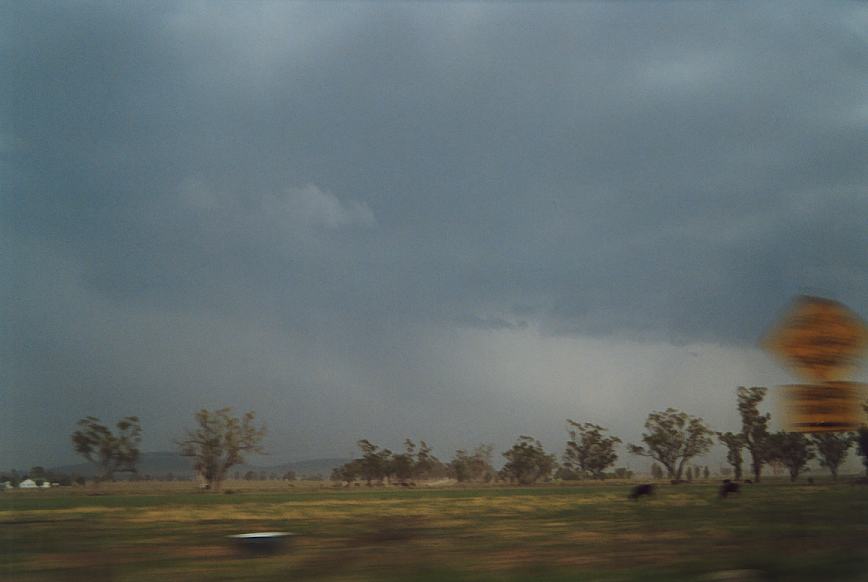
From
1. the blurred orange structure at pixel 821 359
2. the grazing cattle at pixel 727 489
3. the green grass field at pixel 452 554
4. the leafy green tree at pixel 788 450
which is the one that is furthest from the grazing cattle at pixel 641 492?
the leafy green tree at pixel 788 450

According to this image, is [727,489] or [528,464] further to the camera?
[528,464]

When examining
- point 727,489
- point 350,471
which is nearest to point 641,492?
point 727,489

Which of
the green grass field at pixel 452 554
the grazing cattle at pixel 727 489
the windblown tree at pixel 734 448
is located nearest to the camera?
the green grass field at pixel 452 554

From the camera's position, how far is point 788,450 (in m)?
109

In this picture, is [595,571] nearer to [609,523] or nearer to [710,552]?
[710,552]

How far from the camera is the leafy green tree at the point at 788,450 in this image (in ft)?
349

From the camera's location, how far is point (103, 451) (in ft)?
254

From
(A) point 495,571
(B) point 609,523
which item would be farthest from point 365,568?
(B) point 609,523

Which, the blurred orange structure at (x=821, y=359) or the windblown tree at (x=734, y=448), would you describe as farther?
the windblown tree at (x=734, y=448)

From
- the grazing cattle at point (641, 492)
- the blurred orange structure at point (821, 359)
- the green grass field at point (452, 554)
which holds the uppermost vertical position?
the blurred orange structure at point (821, 359)

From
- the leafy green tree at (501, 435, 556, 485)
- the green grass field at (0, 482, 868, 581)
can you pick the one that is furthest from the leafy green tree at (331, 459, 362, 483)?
the green grass field at (0, 482, 868, 581)

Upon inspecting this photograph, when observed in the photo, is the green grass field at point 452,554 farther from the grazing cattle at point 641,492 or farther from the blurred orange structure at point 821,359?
the grazing cattle at point 641,492

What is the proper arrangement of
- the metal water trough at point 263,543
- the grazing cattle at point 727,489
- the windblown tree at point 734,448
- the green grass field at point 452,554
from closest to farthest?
the green grass field at point 452,554 < the metal water trough at point 263,543 < the grazing cattle at point 727,489 < the windblown tree at point 734,448

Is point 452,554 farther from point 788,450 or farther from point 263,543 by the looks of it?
point 788,450
